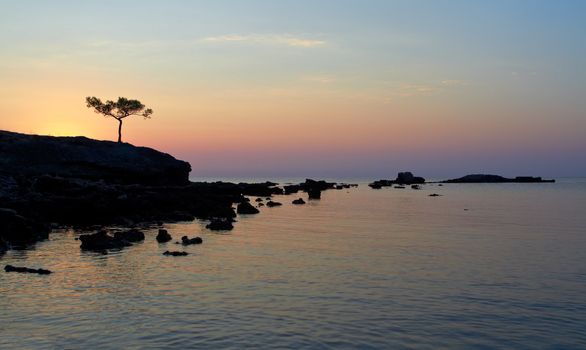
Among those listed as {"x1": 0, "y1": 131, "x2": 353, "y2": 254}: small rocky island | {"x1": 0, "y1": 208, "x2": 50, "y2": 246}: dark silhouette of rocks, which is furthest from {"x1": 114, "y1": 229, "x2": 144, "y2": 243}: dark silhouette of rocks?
{"x1": 0, "y1": 208, "x2": 50, "y2": 246}: dark silhouette of rocks

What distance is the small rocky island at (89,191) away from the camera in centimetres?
5394

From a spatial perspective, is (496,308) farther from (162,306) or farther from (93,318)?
(93,318)

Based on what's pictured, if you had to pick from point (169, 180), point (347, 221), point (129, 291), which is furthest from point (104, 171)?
point (129, 291)

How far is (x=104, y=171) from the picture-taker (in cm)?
9269

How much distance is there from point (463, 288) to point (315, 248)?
53.4 ft

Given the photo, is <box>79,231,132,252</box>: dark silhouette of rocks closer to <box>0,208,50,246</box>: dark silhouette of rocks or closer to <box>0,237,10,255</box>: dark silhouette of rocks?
<box>0,237,10,255</box>: dark silhouette of rocks

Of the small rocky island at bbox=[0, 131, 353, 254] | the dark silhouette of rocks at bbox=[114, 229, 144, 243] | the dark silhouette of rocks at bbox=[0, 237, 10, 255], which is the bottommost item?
the dark silhouette of rocks at bbox=[0, 237, 10, 255]

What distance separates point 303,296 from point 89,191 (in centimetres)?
5192

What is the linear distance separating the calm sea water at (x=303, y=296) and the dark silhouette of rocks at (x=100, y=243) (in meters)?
1.32

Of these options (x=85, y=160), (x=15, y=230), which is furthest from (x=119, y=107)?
(x=15, y=230)

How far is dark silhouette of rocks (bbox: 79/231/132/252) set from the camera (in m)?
38.7

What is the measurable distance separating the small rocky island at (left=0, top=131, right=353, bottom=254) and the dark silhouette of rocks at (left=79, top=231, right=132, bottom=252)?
9cm

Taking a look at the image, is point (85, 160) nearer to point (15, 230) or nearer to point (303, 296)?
point (15, 230)

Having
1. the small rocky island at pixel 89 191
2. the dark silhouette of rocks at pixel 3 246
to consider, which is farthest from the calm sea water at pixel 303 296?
the small rocky island at pixel 89 191
